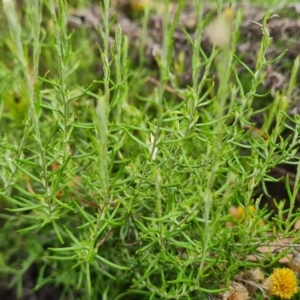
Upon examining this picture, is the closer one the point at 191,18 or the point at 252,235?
the point at 252,235

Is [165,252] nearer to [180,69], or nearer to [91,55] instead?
[180,69]

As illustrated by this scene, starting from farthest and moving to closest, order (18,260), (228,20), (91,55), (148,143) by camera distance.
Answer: (91,55), (18,260), (148,143), (228,20)

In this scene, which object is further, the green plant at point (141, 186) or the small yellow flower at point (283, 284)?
the small yellow flower at point (283, 284)

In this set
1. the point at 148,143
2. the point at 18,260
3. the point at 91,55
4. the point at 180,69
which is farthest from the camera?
the point at 91,55

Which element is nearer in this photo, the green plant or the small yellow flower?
the green plant

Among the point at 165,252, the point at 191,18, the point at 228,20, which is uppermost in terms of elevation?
the point at 228,20

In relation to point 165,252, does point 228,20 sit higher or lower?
higher

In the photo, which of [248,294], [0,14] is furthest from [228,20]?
[0,14]

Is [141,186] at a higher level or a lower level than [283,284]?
higher
